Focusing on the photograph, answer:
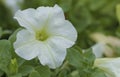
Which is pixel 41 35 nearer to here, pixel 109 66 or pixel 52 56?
pixel 52 56

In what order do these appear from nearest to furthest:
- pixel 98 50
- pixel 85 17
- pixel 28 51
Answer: pixel 28 51, pixel 98 50, pixel 85 17

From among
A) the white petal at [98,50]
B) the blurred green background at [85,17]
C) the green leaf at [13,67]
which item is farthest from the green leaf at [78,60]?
the blurred green background at [85,17]


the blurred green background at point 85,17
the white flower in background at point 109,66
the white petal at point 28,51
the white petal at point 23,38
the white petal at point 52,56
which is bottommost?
the blurred green background at point 85,17

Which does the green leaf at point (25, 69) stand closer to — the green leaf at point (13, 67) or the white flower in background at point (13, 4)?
the green leaf at point (13, 67)

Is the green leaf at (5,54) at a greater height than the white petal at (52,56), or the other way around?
the white petal at (52,56)

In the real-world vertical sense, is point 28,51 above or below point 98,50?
above

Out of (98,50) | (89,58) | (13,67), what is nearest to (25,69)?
(13,67)

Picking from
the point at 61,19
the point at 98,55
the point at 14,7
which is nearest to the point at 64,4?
the point at 61,19
